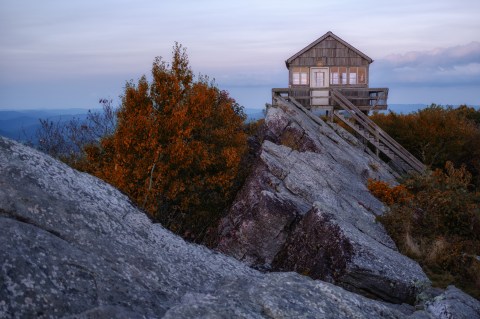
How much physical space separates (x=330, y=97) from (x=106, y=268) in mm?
27258

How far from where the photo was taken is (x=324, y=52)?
3712 cm

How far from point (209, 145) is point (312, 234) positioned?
24.6 ft

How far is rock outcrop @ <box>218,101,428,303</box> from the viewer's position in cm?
1059

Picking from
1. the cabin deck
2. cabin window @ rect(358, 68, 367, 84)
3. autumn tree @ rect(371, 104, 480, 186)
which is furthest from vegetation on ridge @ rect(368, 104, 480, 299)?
cabin window @ rect(358, 68, 367, 84)

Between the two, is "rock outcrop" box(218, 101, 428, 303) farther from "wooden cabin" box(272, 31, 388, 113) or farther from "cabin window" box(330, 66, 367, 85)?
"cabin window" box(330, 66, 367, 85)

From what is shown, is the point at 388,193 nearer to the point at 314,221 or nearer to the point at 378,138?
the point at 314,221

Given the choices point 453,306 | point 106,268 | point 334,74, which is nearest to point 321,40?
point 334,74

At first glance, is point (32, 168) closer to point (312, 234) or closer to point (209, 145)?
point (312, 234)

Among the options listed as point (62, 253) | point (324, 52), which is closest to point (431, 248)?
point (62, 253)

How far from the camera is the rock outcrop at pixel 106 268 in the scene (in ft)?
12.4

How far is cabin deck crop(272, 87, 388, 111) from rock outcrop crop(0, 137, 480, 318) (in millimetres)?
24313

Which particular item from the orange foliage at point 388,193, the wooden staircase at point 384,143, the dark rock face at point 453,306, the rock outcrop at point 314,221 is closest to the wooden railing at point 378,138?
the wooden staircase at point 384,143

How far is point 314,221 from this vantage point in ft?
40.6

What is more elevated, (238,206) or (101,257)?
(101,257)
